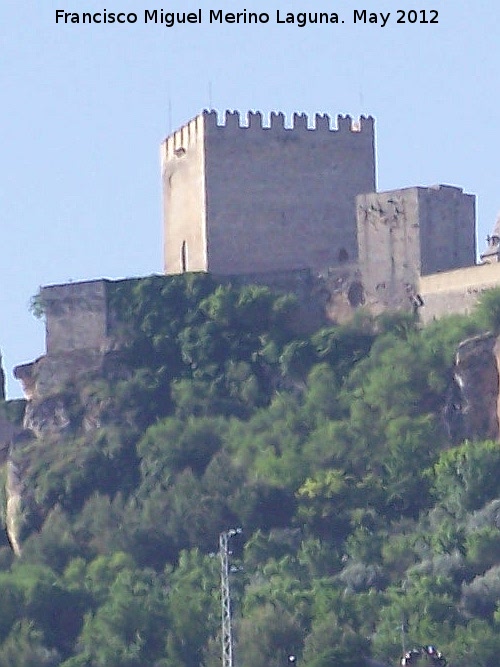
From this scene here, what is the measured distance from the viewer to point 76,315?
86562mm

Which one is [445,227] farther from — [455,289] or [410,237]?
[455,289]

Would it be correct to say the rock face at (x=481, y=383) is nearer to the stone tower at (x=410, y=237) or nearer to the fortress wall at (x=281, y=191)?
the stone tower at (x=410, y=237)

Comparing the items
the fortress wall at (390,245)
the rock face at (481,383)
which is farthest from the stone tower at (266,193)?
the rock face at (481,383)

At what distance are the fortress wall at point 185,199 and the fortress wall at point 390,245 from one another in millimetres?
3511

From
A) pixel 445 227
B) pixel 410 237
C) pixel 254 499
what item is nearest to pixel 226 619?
pixel 254 499

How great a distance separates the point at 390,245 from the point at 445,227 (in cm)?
109

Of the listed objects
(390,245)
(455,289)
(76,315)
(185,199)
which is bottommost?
(76,315)

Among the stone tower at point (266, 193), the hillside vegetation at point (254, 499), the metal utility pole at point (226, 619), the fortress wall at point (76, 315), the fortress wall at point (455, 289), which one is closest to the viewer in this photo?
the metal utility pole at point (226, 619)

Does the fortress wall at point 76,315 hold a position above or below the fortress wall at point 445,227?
below

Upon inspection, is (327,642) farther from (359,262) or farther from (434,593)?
(359,262)

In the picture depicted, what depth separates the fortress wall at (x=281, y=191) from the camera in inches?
3418

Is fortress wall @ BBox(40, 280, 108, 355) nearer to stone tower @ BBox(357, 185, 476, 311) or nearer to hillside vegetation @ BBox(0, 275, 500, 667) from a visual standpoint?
hillside vegetation @ BBox(0, 275, 500, 667)

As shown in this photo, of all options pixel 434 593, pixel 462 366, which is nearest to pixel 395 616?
pixel 434 593

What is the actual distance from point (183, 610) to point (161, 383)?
706 cm
